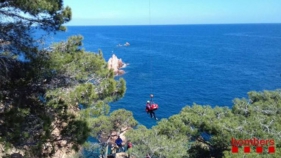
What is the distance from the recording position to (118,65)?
1848 inches

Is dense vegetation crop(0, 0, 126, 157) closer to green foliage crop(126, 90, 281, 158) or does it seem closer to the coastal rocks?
green foliage crop(126, 90, 281, 158)

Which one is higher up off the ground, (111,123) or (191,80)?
(111,123)

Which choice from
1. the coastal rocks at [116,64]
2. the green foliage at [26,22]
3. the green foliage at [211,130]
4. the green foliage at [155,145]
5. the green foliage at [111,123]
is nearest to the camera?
the green foliage at [26,22]

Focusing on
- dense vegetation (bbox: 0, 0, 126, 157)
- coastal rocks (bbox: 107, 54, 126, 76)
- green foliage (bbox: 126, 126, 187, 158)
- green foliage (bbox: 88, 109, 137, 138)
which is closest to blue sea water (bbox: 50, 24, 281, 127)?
coastal rocks (bbox: 107, 54, 126, 76)

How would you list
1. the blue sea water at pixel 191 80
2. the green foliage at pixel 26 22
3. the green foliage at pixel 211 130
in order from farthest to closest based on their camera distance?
the blue sea water at pixel 191 80, the green foliage at pixel 211 130, the green foliage at pixel 26 22

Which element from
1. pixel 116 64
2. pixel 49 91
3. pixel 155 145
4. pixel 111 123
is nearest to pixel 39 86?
pixel 49 91

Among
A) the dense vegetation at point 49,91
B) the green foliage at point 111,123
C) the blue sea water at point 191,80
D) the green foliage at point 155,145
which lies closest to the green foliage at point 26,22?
the dense vegetation at point 49,91

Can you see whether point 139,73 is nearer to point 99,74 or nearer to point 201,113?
point 201,113

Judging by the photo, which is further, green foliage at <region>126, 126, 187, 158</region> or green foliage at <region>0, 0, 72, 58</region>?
green foliage at <region>126, 126, 187, 158</region>

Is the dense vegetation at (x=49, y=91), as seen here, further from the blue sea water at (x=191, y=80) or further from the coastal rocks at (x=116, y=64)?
the coastal rocks at (x=116, y=64)

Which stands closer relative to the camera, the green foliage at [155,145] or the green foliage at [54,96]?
the green foliage at [54,96]

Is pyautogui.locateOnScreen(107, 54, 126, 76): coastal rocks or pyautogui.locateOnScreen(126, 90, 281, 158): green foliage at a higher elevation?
pyautogui.locateOnScreen(126, 90, 281, 158): green foliage

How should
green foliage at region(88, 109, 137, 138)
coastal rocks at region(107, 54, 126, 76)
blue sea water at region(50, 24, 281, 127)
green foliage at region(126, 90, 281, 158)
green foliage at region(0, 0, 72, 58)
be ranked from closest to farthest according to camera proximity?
green foliage at region(0, 0, 72, 58) < green foliage at region(126, 90, 281, 158) < green foliage at region(88, 109, 137, 138) < blue sea water at region(50, 24, 281, 127) < coastal rocks at region(107, 54, 126, 76)

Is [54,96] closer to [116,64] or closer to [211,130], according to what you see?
[211,130]
